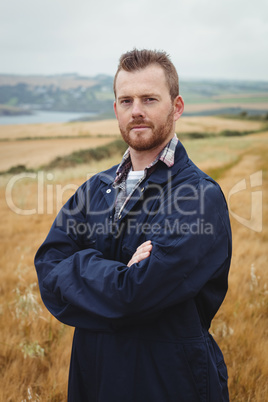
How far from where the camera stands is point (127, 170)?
6.49 feet

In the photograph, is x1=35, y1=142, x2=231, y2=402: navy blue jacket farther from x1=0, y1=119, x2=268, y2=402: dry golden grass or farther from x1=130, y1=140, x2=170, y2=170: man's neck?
x1=0, y1=119, x2=268, y2=402: dry golden grass

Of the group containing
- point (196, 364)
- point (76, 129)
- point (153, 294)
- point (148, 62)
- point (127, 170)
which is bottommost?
point (196, 364)

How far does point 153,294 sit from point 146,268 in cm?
12

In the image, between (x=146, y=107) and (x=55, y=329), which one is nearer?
(x=146, y=107)

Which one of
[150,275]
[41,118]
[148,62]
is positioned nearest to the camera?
[150,275]

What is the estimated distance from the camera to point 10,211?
8.17 m

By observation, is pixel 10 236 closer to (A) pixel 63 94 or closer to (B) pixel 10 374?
(B) pixel 10 374

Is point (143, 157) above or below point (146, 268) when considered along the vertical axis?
above

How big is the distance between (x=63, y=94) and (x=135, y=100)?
944cm

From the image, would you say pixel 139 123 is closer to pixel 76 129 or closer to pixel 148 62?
pixel 148 62

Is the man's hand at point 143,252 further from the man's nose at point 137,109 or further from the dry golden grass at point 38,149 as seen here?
the dry golden grass at point 38,149

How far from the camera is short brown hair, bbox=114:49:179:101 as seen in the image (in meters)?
1.74

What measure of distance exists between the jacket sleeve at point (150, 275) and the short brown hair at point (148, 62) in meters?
0.69

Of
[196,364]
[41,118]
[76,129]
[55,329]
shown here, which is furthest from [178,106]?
[76,129]
